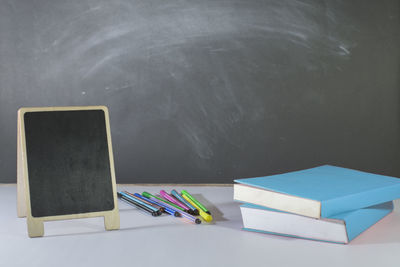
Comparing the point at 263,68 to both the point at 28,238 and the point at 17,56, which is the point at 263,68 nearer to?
the point at 17,56

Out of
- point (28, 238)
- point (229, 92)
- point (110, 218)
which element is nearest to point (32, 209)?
point (28, 238)

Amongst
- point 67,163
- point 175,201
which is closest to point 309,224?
point 175,201

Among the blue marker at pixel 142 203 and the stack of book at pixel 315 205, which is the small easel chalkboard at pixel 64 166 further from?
the stack of book at pixel 315 205

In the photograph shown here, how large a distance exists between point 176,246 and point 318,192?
0.30m

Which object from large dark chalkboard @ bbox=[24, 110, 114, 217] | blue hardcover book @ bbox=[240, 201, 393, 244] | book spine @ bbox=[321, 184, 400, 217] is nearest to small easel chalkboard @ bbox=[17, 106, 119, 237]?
large dark chalkboard @ bbox=[24, 110, 114, 217]

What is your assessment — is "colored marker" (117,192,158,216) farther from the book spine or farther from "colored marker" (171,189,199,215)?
the book spine

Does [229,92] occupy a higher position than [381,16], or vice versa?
[381,16]

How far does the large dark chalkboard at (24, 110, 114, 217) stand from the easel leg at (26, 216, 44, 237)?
1 cm

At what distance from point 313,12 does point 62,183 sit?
0.99 meters

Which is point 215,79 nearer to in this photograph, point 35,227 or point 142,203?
point 142,203

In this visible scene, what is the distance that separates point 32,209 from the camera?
1.08 m

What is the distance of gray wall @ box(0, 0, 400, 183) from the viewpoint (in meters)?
1.66

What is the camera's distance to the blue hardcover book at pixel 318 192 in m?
1.00

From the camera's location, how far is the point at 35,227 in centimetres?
107
